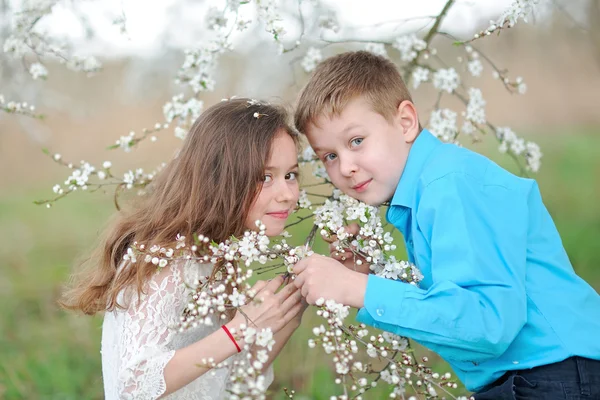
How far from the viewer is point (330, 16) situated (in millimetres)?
3379

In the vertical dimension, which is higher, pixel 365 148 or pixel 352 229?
pixel 365 148

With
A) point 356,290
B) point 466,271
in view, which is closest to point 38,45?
point 356,290

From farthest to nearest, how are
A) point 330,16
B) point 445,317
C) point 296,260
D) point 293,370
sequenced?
point 293,370 < point 330,16 < point 296,260 < point 445,317

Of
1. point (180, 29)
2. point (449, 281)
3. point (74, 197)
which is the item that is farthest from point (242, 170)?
point (74, 197)

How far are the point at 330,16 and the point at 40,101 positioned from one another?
357 cm

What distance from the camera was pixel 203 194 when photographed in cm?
256

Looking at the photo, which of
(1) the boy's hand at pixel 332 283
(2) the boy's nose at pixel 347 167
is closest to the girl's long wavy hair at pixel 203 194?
(2) the boy's nose at pixel 347 167

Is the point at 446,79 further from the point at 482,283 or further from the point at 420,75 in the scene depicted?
the point at 482,283

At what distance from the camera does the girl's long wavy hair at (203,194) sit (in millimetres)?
2500

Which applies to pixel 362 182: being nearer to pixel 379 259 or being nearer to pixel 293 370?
pixel 379 259

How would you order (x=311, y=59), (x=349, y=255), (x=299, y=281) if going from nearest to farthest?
1. (x=299, y=281)
2. (x=349, y=255)
3. (x=311, y=59)

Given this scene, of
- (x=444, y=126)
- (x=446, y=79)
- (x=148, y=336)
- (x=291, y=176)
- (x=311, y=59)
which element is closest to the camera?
(x=148, y=336)

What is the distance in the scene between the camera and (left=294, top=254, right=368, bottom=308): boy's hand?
2.00m

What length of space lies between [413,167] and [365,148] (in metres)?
0.19
